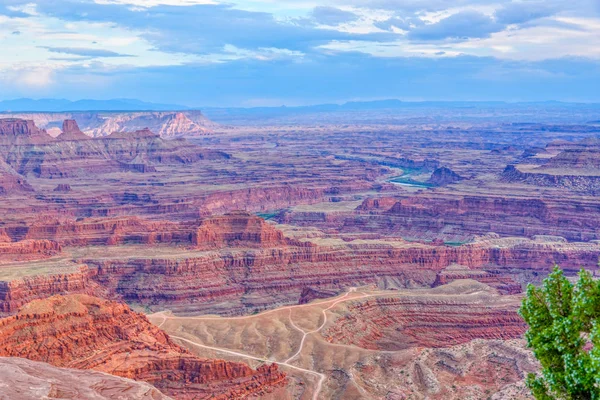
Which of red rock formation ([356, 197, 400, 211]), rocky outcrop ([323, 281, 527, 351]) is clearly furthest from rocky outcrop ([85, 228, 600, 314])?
red rock formation ([356, 197, 400, 211])

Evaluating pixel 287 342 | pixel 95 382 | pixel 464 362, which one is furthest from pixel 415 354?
pixel 95 382

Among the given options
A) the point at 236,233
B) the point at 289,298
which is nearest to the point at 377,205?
the point at 236,233

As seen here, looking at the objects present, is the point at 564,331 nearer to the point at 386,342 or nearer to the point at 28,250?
the point at 386,342

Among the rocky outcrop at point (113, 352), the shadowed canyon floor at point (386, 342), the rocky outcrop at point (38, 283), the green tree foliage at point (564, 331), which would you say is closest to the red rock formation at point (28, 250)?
the rocky outcrop at point (38, 283)

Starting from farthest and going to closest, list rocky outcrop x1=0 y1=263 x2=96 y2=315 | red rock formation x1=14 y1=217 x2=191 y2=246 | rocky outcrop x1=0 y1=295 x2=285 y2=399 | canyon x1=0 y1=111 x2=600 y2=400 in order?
red rock formation x1=14 y1=217 x2=191 y2=246
rocky outcrop x1=0 y1=263 x2=96 y2=315
canyon x1=0 y1=111 x2=600 y2=400
rocky outcrop x1=0 y1=295 x2=285 y2=399

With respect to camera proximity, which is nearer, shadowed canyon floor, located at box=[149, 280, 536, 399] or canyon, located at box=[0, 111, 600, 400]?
canyon, located at box=[0, 111, 600, 400]

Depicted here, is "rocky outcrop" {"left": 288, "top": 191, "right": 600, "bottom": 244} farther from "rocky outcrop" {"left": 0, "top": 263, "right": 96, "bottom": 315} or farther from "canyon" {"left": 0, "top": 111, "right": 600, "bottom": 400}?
"rocky outcrop" {"left": 0, "top": 263, "right": 96, "bottom": 315}
